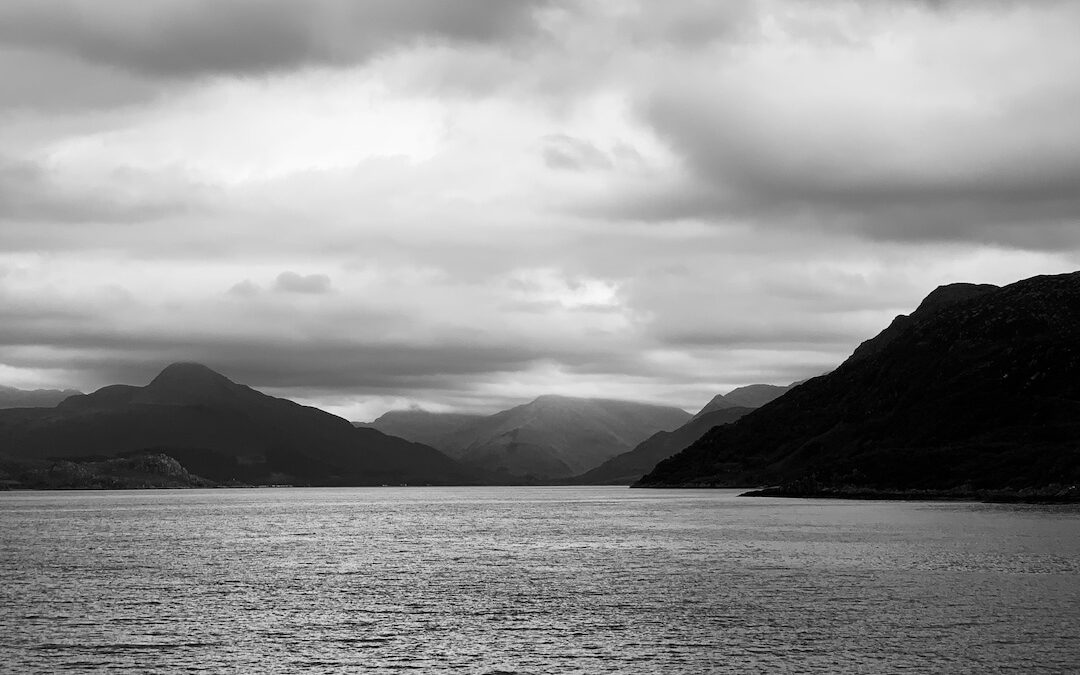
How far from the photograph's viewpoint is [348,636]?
271ft

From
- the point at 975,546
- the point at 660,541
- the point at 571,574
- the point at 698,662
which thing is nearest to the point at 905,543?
the point at 975,546

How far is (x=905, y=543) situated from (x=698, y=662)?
4216 inches

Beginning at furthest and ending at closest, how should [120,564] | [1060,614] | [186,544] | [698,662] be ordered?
[186,544]
[120,564]
[1060,614]
[698,662]

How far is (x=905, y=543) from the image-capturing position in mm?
166875

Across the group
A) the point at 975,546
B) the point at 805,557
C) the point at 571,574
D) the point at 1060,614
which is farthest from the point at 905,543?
the point at 1060,614

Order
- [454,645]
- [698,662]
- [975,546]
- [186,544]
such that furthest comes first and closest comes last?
[186,544] < [975,546] < [454,645] < [698,662]

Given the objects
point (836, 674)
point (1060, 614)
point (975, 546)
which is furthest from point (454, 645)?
point (975, 546)

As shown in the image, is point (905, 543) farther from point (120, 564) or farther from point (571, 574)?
point (120, 564)

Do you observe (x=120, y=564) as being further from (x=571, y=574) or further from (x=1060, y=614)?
(x=1060, y=614)

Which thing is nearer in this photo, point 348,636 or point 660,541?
point 348,636

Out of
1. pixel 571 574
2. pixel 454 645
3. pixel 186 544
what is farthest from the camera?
pixel 186 544

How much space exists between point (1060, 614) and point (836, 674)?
1310 inches

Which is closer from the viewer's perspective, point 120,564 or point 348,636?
point 348,636

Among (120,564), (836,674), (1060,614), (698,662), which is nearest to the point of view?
(836,674)
